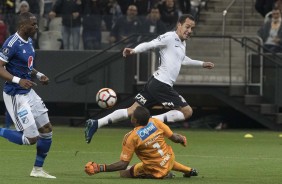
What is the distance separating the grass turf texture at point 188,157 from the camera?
1497 cm

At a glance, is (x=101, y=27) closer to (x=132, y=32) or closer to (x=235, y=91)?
(x=132, y=32)

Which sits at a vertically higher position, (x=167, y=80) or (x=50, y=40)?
(x=50, y=40)

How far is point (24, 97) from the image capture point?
15.0 m

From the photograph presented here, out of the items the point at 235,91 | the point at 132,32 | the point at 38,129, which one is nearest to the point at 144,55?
the point at 132,32

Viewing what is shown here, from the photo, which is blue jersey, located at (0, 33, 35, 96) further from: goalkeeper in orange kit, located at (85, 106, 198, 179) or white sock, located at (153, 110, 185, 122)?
white sock, located at (153, 110, 185, 122)

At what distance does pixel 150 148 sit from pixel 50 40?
14965 millimetres

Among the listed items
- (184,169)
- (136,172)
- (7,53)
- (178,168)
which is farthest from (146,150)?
(7,53)

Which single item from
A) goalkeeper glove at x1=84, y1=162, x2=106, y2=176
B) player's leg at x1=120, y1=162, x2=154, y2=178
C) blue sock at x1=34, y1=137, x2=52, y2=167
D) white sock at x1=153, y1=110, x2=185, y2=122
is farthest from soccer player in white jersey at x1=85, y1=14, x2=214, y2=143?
goalkeeper glove at x1=84, y1=162, x2=106, y2=176

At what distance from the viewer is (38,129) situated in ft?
49.7

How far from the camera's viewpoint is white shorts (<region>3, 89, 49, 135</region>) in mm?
14781

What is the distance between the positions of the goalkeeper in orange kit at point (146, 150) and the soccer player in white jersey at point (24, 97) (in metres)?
0.93

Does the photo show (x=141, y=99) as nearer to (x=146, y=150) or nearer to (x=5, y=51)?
(x=146, y=150)

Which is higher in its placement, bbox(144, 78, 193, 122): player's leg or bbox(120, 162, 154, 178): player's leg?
bbox(144, 78, 193, 122): player's leg

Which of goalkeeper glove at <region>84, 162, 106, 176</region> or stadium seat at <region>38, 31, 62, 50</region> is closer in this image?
goalkeeper glove at <region>84, 162, 106, 176</region>
